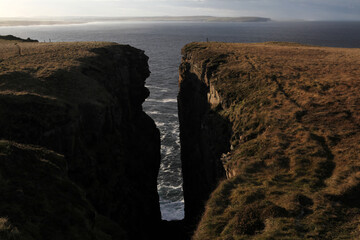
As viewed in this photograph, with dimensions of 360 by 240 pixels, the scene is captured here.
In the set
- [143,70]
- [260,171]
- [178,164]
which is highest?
[143,70]

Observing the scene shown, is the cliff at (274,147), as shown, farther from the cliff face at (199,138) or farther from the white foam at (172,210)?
the white foam at (172,210)

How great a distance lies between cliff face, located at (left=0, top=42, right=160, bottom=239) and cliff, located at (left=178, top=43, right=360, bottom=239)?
8766mm

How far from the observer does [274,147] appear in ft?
81.7

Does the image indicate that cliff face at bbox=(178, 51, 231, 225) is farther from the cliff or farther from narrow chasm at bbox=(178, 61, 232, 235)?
the cliff

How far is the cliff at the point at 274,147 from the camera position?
1742cm

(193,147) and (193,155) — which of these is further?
(193,147)

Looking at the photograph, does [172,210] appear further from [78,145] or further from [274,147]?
[274,147]

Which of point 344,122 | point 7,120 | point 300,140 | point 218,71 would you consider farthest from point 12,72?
point 344,122

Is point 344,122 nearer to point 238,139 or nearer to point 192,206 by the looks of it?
point 238,139

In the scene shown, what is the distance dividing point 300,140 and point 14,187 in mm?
24287

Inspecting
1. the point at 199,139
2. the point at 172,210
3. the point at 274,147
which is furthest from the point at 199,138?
the point at 274,147

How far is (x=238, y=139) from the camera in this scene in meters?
30.1

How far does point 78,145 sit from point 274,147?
21313mm

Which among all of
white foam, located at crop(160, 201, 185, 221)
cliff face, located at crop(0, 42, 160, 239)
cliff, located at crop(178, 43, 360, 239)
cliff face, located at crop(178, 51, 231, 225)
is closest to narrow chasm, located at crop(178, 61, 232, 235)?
cliff face, located at crop(178, 51, 231, 225)
